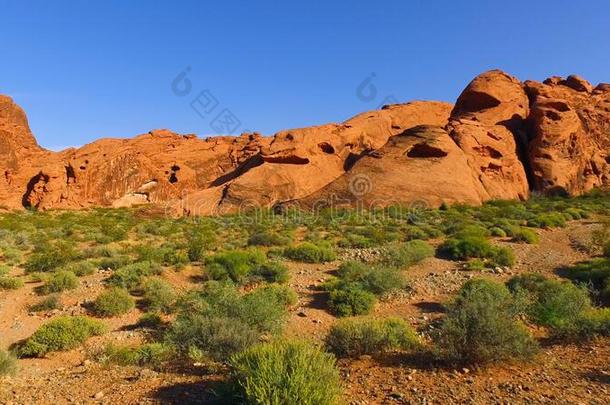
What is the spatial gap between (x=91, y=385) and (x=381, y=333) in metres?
3.99

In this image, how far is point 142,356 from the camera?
6844mm

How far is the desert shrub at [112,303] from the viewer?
9.62 meters

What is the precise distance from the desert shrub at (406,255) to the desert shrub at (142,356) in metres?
7.66

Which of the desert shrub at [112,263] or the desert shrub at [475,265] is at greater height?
the desert shrub at [475,265]

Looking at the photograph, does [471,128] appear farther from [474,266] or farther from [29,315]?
[29,315]

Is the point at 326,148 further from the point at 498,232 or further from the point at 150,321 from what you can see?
the point at 150,321

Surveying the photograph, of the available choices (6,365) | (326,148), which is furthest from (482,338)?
(326,148)

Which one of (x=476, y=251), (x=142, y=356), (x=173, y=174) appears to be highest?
(x=173, y=174)

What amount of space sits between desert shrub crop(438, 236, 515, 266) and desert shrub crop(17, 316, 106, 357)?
10774 mm

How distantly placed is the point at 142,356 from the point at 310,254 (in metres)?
7.96

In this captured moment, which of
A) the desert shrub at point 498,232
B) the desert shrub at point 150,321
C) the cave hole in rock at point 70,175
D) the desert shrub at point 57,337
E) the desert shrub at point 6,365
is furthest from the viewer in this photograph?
the cave hole in rock at point 70,175

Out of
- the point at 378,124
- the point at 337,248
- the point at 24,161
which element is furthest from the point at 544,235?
the point at 24,161

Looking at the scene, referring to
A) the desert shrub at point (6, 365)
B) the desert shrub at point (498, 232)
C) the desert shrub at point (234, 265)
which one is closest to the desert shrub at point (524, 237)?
the desert shrub at point (498, 232)

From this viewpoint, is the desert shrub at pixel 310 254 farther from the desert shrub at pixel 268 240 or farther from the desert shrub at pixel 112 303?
the desert shrub at pixel 112 303
